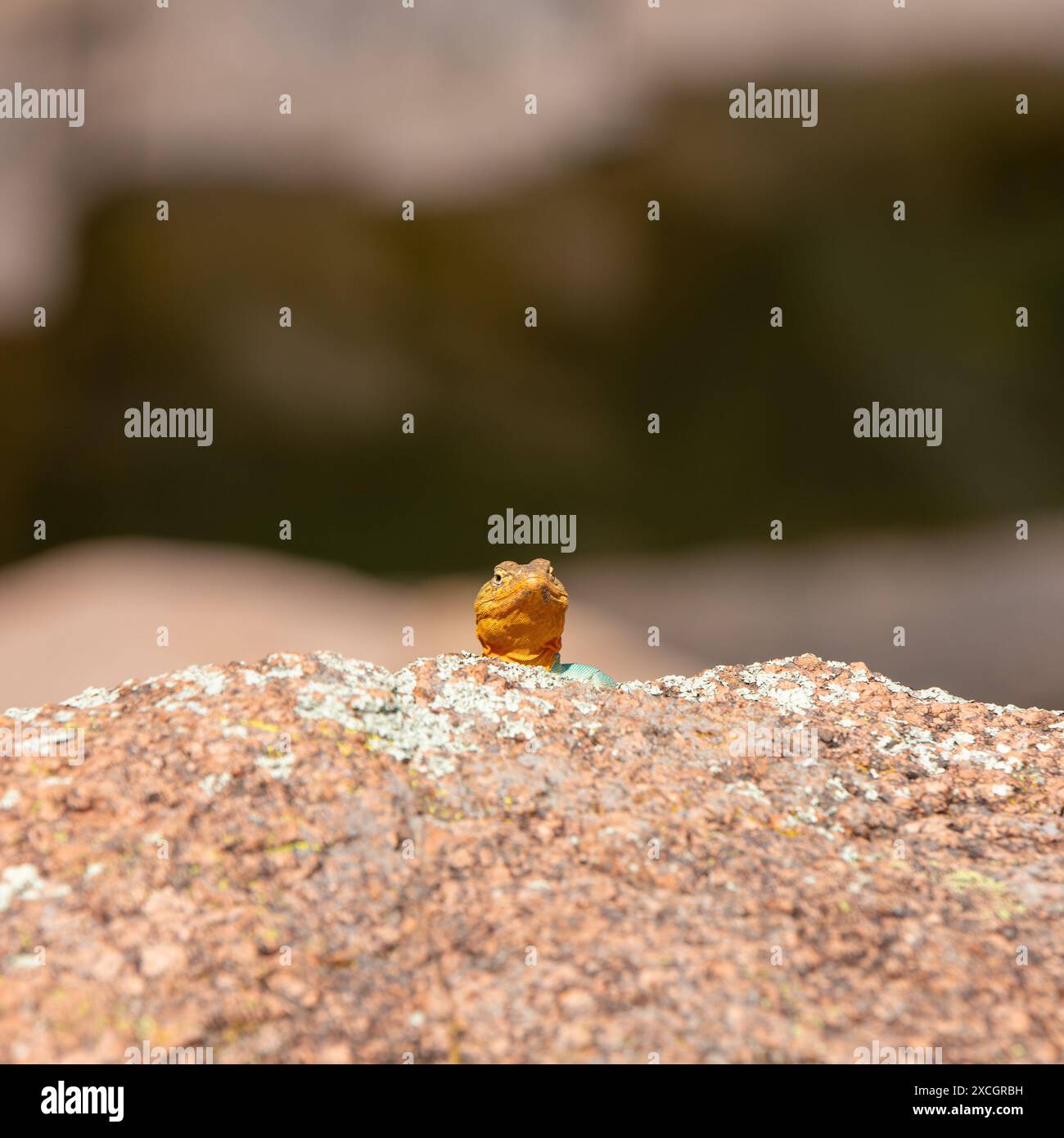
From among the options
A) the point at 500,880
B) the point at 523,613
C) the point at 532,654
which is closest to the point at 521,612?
the point at 523,613

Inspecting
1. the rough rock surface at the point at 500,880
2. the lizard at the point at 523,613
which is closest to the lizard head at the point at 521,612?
the lizard at the point at 523,613

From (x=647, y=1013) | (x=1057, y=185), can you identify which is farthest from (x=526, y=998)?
(x=1057, y=185)

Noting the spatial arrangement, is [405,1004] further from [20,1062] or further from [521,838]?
[20,1062]

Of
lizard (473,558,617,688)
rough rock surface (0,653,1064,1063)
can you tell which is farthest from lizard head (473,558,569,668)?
rough rock surface (0,653,1064,1063)

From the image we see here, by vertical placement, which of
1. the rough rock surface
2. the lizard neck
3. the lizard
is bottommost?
the rough rock surface

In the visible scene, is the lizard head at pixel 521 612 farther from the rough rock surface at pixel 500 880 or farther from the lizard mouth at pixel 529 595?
the rough rock surface at pixel 500 880

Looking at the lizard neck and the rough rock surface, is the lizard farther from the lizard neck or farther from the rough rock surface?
the rough rock surface

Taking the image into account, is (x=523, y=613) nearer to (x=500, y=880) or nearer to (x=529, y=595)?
(x=529, y=595)
